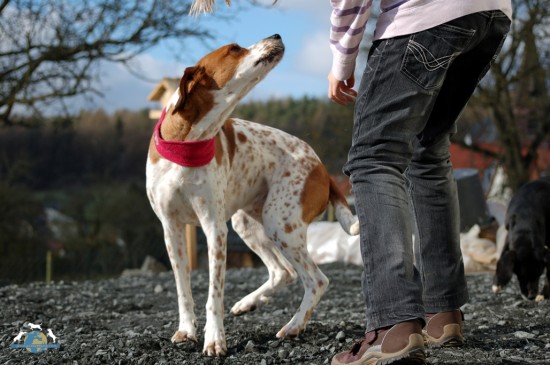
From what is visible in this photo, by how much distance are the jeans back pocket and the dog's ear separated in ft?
5.32

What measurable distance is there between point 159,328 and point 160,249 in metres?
9.39

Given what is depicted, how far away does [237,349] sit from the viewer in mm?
3684

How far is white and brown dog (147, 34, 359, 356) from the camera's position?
3938mm

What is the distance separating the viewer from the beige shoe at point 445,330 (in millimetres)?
3375

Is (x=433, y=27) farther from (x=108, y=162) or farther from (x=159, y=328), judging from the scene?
(x=108, y=162)

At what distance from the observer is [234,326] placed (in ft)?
14.3

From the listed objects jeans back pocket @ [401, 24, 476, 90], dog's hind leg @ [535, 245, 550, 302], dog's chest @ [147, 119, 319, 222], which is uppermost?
jeans back pocket @ [401, 24, 476, 90]

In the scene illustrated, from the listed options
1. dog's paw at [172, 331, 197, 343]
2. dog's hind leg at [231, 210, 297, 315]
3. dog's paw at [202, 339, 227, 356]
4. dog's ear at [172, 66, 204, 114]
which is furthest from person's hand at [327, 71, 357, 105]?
dog's hind leg at [231, 210, 297, 315]

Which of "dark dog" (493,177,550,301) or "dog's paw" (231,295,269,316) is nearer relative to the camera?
"dog's paw" (231,295,269,316)

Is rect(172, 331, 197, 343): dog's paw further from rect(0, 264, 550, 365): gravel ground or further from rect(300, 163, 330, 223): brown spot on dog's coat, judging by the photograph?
rect(300, 163, 330, 223): brown spot on dog's coat

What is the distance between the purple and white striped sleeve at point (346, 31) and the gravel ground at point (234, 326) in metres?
1.24

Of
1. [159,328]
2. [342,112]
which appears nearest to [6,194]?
[342,112]

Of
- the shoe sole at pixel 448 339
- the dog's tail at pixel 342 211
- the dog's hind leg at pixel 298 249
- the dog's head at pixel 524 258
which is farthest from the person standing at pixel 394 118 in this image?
the dog's head at pixel 524 258

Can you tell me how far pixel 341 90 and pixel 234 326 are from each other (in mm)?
1887
